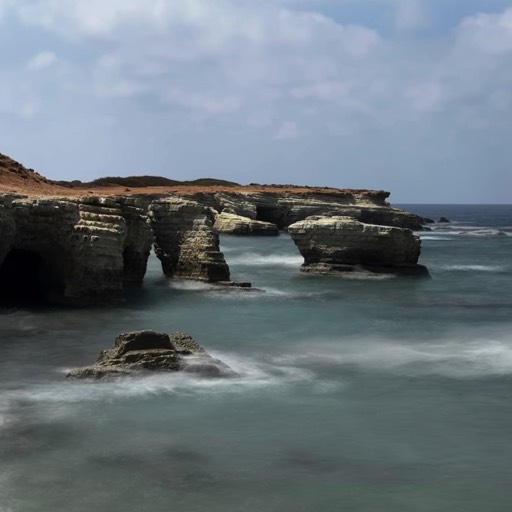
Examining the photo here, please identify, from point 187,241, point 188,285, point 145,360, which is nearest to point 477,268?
point 187,241

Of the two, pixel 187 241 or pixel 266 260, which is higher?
pixel 187 241

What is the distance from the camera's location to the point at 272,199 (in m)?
71.6

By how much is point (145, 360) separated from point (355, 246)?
60.0 ft

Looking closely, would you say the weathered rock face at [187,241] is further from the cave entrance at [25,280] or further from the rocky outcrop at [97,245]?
the cave entrance at [25,280]

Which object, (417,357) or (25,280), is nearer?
(417,357)

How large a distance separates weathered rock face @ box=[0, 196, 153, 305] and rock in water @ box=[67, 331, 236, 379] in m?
7.42

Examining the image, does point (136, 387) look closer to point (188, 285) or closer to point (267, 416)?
point (267, 416)

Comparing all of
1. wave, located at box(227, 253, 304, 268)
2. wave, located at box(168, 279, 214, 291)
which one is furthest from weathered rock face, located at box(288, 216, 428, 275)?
wave, located at box(168, 279, 214, 291)

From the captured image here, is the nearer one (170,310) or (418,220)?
(170,310)

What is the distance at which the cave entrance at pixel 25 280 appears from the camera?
22.8 meters

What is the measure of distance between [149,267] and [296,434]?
72.6 feet

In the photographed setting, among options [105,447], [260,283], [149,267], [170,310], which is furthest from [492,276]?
[105,447]

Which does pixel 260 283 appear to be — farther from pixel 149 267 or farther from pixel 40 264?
pixel 40 264

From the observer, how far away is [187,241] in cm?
2780
